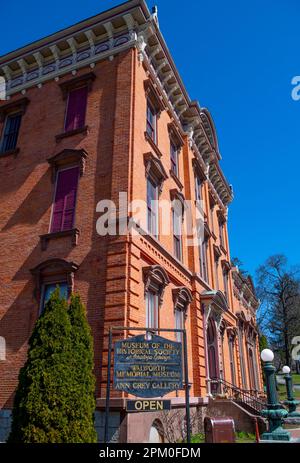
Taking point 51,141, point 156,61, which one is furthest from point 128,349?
point 156,61

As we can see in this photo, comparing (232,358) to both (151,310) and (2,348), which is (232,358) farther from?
(2,348)

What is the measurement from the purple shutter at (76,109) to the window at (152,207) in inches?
138

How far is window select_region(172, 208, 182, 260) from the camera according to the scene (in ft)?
55.2

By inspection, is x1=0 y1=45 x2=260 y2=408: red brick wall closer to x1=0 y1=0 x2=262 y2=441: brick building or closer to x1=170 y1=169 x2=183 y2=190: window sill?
x1=0 y1=0 x2=262 y2=441: brick building

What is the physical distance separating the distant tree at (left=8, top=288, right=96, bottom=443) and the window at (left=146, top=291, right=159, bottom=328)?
3.49 metres

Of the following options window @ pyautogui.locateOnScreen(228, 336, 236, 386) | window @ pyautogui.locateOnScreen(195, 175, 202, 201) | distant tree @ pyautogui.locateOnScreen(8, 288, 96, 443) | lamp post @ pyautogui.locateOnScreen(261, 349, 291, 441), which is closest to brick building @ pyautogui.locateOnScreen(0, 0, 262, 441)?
distant tree @ pyautogui.locateOnScreen(8, 288, 96, 443)

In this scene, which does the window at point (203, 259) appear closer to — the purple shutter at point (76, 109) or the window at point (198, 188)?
the window at point (198, 188)

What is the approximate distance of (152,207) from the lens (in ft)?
48.0

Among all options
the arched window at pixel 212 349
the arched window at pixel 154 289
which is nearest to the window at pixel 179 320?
the arched window at pixel 154 289

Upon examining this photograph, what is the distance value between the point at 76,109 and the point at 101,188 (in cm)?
441

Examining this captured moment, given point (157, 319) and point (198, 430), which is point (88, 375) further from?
point (198, 430)

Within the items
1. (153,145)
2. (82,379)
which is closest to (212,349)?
(153,145)

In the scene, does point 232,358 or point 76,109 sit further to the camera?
point 232,358

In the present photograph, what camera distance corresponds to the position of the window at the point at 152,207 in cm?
1427
